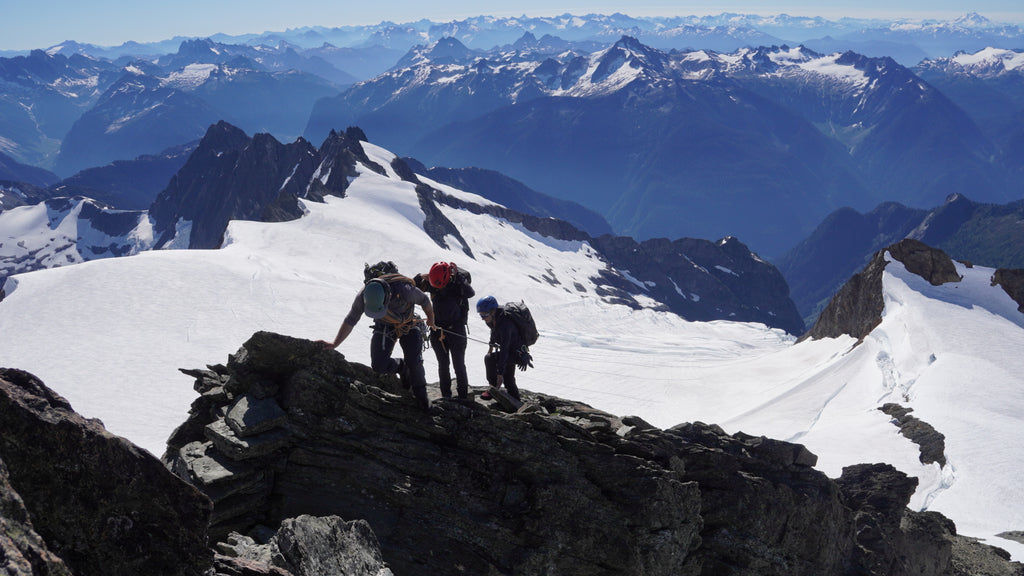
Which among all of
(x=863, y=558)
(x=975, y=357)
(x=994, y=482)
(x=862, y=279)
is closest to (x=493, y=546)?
(x=863, y=558)

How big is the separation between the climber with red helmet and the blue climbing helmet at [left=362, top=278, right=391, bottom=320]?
134 centimetres

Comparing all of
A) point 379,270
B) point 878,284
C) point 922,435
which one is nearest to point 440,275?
point 379,270

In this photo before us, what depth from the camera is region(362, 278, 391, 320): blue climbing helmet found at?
13.1 m

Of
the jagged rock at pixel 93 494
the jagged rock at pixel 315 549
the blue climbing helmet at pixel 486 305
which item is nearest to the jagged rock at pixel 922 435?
the blue climbing helmet at pixel 486 305

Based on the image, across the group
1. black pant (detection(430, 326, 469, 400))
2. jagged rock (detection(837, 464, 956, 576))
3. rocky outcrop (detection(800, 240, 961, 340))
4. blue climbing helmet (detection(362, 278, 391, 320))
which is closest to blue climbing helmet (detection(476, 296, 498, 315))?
black pant (detection(430, 326, 469, 400))

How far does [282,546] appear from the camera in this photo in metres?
10.3

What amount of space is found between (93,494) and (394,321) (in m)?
6.61

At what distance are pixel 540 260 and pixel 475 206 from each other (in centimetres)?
2931

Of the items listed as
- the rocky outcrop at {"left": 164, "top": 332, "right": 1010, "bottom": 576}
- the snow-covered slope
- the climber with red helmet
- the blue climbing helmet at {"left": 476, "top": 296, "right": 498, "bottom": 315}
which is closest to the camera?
the rocky outcrop at {"left": 164, "top": 332, "right": 1010, "bottom": 576}

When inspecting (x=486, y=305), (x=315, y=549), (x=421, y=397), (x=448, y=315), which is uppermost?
(x=486, y=305)

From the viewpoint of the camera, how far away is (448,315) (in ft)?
47.6

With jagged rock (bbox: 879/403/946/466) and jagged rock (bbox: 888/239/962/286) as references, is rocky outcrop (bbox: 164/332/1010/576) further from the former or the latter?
jagged rock (bbox: 888/239/962/286)

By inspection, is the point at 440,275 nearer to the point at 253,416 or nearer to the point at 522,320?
the point at 522,320

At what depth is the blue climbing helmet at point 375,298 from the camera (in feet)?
43.0
